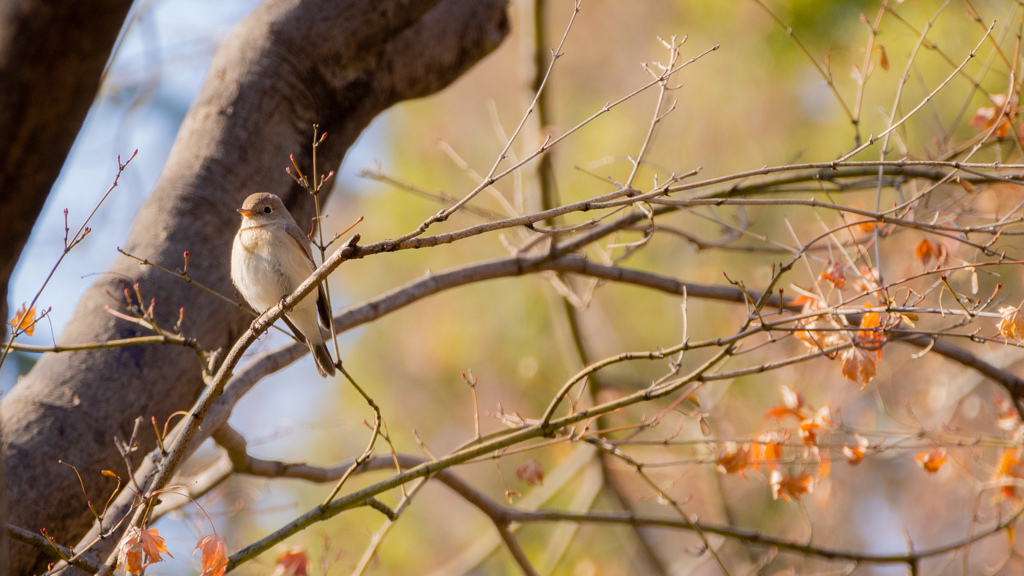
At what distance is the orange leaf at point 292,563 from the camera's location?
3074 millimetres

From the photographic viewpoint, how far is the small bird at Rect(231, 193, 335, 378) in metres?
2.80

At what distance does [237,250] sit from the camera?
9.18ft

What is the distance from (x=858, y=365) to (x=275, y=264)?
2067 mm

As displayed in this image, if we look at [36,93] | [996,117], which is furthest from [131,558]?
[996,117]

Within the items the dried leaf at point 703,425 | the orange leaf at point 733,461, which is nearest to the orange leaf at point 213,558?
the dried leaf at point 703,425

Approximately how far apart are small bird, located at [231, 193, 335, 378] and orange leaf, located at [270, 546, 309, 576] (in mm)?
756

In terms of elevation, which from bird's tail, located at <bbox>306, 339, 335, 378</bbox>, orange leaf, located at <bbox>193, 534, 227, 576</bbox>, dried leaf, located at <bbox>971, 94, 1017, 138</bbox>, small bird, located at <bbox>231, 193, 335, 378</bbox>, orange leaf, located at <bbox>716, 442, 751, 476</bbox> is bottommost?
orange leaf, located at <bbox>193, 534, 227, 576</bbox>

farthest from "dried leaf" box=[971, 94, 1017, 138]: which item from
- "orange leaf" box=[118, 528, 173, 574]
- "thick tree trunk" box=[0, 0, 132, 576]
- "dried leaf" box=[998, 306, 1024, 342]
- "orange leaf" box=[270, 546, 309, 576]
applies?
"orange leaf" box=[270, 546, 309, 576]

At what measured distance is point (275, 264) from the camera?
291 cm

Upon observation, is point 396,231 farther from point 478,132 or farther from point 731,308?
point 731,308

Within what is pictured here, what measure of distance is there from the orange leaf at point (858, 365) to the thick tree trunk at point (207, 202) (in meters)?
2.13

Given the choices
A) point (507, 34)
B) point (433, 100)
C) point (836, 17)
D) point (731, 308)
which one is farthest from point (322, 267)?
point (433, 100)

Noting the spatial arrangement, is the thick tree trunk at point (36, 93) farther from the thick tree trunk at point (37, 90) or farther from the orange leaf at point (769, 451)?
the orange leaf at point (769, 451)

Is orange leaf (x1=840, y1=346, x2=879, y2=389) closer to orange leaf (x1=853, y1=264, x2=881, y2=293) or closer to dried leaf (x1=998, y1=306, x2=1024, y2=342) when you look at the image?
orange leaf (x1=853, y1=264, x2=881, y2=293)
